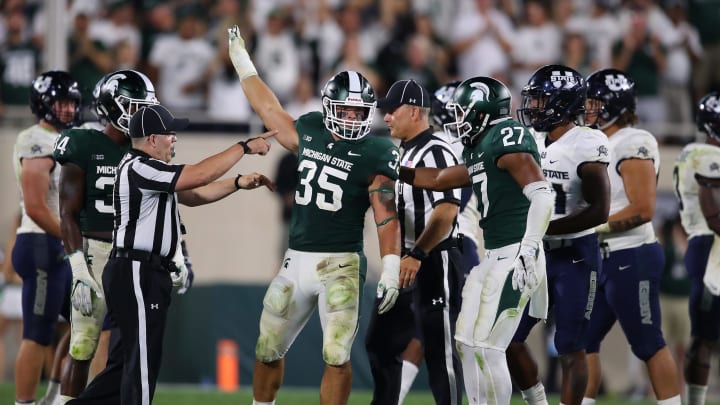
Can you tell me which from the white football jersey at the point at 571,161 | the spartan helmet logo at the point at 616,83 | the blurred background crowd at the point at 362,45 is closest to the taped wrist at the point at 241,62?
the white football jersey at the point at 571,161

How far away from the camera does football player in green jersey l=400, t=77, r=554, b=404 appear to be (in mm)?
6680

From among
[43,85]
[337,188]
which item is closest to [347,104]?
[337,188]

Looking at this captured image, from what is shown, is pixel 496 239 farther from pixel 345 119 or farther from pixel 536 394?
pixel 536 394

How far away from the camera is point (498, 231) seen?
22.8 ft

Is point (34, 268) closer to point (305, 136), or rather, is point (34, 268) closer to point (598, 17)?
point (305, 136)

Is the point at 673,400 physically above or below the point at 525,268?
below

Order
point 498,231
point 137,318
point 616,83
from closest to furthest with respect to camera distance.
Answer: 1. point 137,318
2. point 498,231
3. point 616,83

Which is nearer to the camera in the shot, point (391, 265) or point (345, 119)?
point (391, 265)

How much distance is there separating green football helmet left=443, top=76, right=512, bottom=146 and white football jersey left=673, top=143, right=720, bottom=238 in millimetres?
2130

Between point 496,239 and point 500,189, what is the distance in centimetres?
28

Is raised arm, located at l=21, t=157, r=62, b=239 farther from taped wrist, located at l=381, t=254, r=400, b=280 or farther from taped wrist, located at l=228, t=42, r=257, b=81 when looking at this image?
taped wrist, located at l=381, t=254, r=400, b=280

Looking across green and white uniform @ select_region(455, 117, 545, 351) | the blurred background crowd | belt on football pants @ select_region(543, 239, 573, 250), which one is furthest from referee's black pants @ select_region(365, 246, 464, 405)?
the blurred background crowd

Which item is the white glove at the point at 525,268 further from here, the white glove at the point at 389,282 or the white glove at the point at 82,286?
the white glove at the point at 82,286

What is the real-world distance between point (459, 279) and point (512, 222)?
46.2 inches
